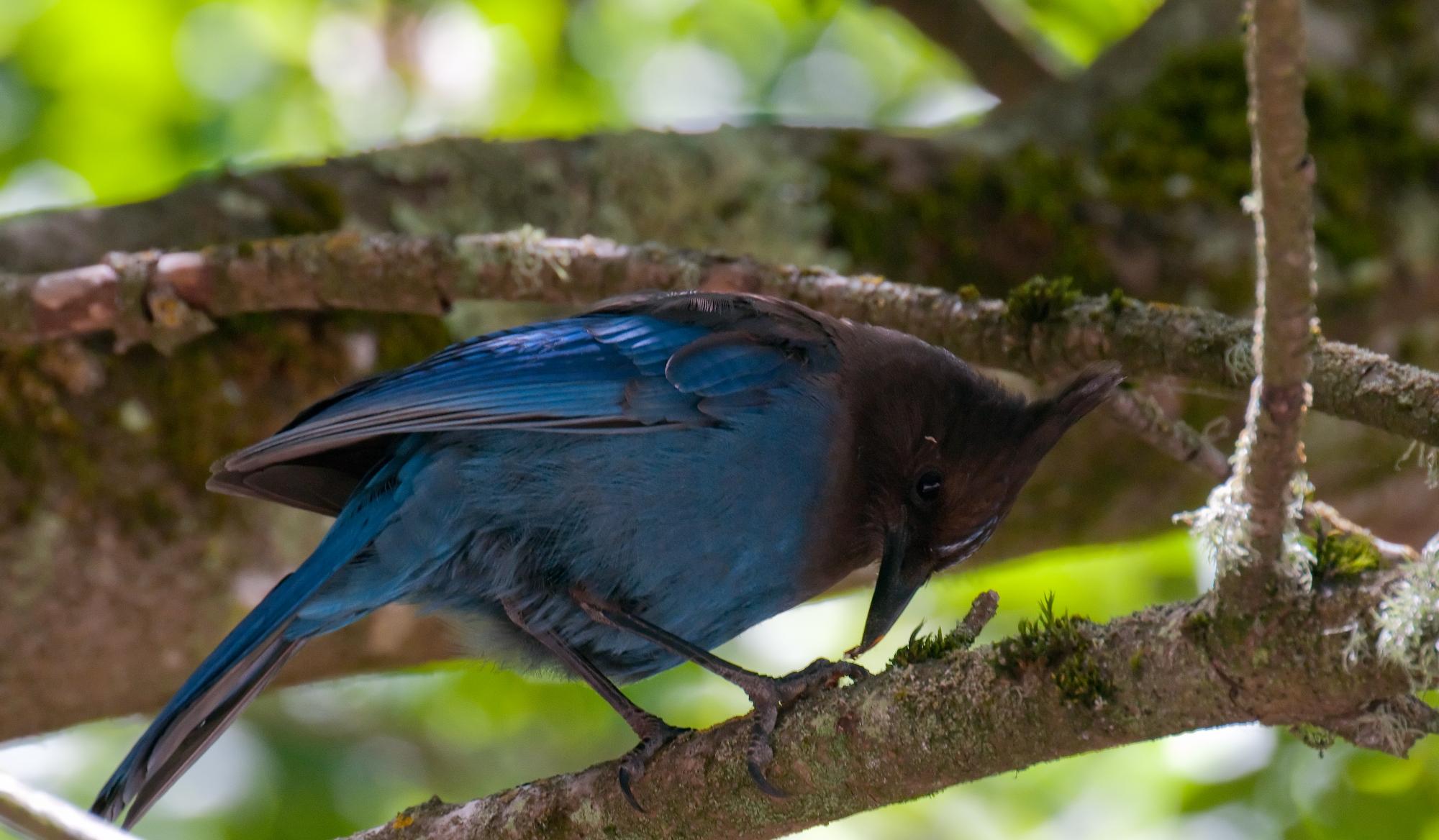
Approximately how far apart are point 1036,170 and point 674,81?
2.83m

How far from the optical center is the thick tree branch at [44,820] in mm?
1857

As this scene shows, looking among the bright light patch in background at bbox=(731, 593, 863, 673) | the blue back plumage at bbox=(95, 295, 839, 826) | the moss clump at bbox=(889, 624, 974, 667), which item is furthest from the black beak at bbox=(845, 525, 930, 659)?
the bright light patch in background at bbox=(731, 593, 863, 673)

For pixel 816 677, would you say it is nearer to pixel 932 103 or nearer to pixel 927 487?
pixel 927 487

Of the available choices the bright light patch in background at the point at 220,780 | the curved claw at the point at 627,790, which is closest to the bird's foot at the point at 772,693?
the curved claw at the point at 627,790

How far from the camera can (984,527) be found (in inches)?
142

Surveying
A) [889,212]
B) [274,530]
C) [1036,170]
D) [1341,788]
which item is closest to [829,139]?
[889,212]

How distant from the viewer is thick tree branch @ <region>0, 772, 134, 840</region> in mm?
1857

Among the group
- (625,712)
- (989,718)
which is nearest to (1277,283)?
(989,718)

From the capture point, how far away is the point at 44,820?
187 centimetres

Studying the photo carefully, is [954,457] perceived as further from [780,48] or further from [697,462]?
[780,48]

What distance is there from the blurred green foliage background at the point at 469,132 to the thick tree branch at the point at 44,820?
3.30 meters

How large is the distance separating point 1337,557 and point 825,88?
6.19 meters

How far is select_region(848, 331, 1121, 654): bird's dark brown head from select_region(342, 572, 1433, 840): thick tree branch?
94 centimetres

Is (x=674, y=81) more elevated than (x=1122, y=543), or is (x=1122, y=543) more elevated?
(x=674, y=81)
